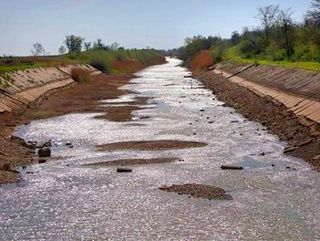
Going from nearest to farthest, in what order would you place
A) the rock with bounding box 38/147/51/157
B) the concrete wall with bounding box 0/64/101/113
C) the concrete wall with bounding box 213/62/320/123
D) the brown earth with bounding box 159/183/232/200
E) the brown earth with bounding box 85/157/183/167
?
the brown earth with bounding box 159/183/232/200, the brown earth with bounding box 85/157/183/167, the rock with bounding box 38/147/51/157, the concrete wall with bounding box 213/62/320/123, the concrete wall with bounding box 0/64/101/113

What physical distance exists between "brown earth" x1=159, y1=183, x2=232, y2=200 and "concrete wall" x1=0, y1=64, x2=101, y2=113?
72.6 ft

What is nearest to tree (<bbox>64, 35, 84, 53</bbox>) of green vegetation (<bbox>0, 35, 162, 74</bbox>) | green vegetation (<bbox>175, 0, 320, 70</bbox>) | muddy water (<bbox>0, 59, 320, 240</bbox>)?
green vegetation (<bbox>0, 35, 162, 74</bbox>)

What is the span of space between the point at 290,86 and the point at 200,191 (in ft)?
86.8

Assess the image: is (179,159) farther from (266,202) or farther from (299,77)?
(299,77)

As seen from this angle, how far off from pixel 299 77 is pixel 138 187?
2837 cm

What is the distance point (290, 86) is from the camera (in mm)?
41938

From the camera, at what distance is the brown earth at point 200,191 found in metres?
17.0

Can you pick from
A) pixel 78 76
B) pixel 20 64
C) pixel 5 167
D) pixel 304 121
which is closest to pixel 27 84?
pixel 20 64

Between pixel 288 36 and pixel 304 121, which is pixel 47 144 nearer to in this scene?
pixel 304 121

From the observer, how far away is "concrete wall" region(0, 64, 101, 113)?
139ft

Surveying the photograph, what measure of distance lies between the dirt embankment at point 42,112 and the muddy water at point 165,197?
111cm

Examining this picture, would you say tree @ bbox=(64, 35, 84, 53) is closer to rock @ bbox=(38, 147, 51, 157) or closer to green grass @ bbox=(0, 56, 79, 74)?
green grass @ bbox=(0, 56, 79, 74)

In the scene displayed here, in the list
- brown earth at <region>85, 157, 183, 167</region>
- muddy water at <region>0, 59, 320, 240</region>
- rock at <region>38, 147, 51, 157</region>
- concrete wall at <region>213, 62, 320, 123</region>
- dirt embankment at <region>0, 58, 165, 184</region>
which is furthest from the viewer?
concrete wall at <region>213, 62, 320, 123</region>

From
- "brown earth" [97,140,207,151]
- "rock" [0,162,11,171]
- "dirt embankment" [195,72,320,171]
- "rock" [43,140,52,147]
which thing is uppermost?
"rock" [0,162,11,171]
